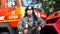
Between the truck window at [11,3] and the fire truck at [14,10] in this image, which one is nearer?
the fire truck at [14,10]

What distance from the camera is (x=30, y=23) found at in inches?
285

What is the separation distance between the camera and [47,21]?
280 inches

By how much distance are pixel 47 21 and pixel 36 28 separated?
393 mm

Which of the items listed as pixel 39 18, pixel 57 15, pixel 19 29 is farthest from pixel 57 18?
pixel 19 29

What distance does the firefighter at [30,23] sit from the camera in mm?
7102

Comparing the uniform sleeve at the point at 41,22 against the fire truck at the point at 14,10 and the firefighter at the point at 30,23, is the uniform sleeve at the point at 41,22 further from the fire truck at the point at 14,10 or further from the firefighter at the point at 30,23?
the fire truck at the point at 14,10

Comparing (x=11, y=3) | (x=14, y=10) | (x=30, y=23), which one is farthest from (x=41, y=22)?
(x=11, y=3)

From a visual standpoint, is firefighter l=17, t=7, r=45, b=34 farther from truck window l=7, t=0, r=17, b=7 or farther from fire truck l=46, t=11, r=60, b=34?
truck window l=7, t=0, r=17, b=7

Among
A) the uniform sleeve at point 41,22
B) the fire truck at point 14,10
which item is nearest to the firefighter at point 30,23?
the uniform sleeve at point 41,22

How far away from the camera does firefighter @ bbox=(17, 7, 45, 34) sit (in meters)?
7.10

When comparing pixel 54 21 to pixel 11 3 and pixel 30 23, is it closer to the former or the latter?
pixel 30 23

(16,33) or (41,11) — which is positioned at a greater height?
(41,11)

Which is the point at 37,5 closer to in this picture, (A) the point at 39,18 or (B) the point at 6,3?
(A) the point at 39,18

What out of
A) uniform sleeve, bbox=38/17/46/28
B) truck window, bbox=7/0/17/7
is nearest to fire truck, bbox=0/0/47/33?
truck window, bbox=7/0/17/7
